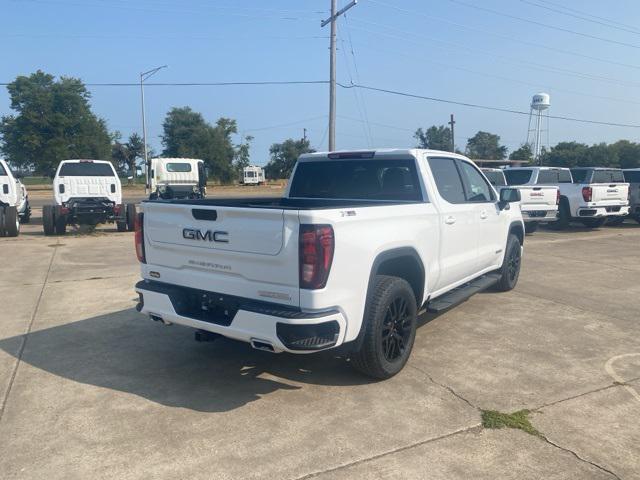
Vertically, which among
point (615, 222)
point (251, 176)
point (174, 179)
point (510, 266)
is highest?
point (251, 176)

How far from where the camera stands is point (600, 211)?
15.3m

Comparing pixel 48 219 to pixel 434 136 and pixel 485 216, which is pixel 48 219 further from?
pixel 434 136

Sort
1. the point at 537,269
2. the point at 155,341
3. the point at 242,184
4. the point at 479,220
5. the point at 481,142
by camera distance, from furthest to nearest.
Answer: the point at 481,142, the point at 242,184, the point at 537,269, the point at 479,220, the point at 155,341

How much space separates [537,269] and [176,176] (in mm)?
17741

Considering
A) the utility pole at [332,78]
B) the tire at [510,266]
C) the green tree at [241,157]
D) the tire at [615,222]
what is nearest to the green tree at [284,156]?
the green tree at [241,157]

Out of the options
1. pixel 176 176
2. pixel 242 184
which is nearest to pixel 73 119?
pixel 242 184

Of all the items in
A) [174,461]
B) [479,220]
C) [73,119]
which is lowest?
[174,461]

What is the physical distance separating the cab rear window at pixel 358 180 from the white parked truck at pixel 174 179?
17737 mm

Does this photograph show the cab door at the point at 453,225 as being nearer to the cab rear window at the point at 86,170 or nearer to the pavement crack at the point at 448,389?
the pavement crack at the point at 448,389

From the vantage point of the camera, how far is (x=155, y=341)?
5270mm

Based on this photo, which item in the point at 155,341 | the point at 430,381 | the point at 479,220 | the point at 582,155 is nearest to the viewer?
the point at 430,381

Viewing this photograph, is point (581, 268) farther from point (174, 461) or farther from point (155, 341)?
point (174, 461)

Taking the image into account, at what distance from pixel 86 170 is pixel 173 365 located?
1136cm

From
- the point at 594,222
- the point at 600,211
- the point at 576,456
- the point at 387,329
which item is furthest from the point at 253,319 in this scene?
the point at 594,222
